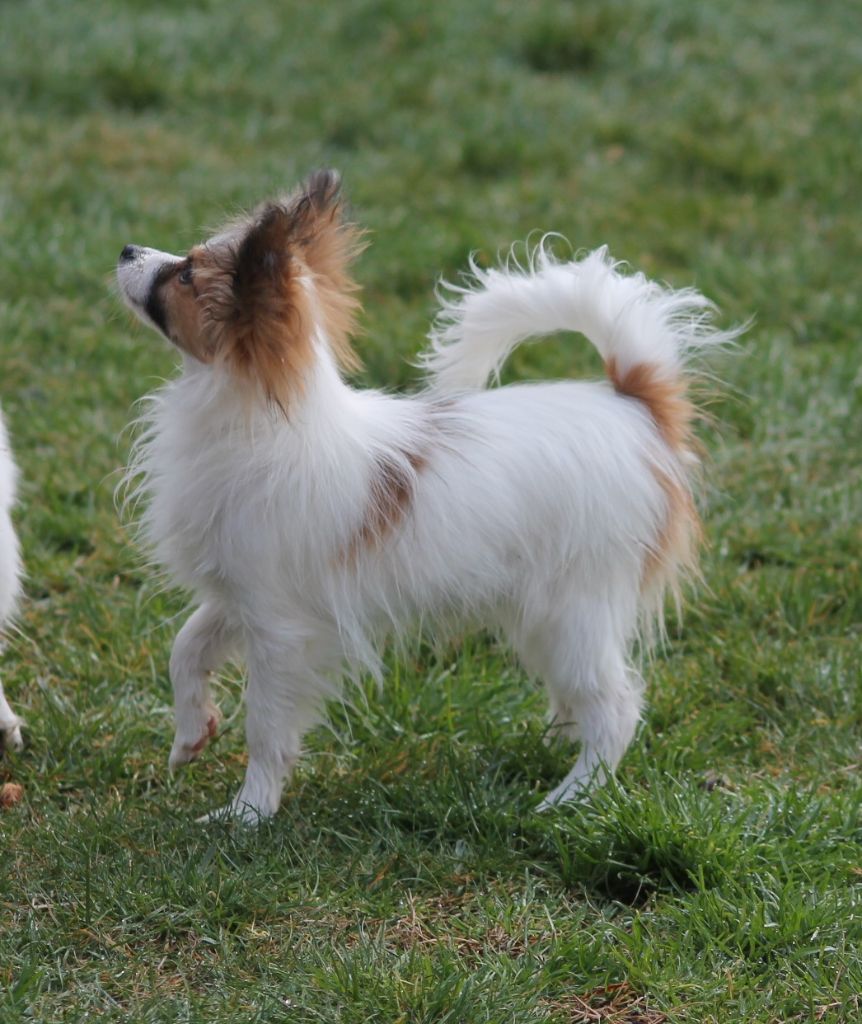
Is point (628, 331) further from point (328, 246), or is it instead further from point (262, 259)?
point (262, 259)

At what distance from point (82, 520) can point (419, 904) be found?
6.89ft

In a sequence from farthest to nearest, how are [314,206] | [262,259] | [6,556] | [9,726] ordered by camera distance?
[9,726], [6,556], [314,206], [262,259]

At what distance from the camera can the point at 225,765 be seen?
12.7 ft

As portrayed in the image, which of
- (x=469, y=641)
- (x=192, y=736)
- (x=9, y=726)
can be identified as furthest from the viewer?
(x=469, y=641)

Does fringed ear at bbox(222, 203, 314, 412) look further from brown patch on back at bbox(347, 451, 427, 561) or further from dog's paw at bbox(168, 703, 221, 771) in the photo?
dog's paw at bbox(168, 703, 221, 771)

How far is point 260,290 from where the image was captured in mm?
3178

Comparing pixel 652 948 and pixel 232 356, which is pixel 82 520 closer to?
pixel 232 356

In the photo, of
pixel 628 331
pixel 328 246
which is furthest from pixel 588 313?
pixel 328 246

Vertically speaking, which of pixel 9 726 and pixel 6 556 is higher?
pixel 6 556

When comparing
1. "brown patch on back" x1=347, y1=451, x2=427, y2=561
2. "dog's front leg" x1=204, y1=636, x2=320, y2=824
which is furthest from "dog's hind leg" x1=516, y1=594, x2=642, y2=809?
"dog's front leg" x1=204, y1=636, x2=320, y2=824

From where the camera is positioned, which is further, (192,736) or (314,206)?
(192,736)

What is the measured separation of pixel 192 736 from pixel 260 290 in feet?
3.78

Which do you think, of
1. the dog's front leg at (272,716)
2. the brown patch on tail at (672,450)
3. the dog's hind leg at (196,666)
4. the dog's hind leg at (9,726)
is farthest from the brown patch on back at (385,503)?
the dog's hind leg at (9,726)

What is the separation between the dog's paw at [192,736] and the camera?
3617 mm
